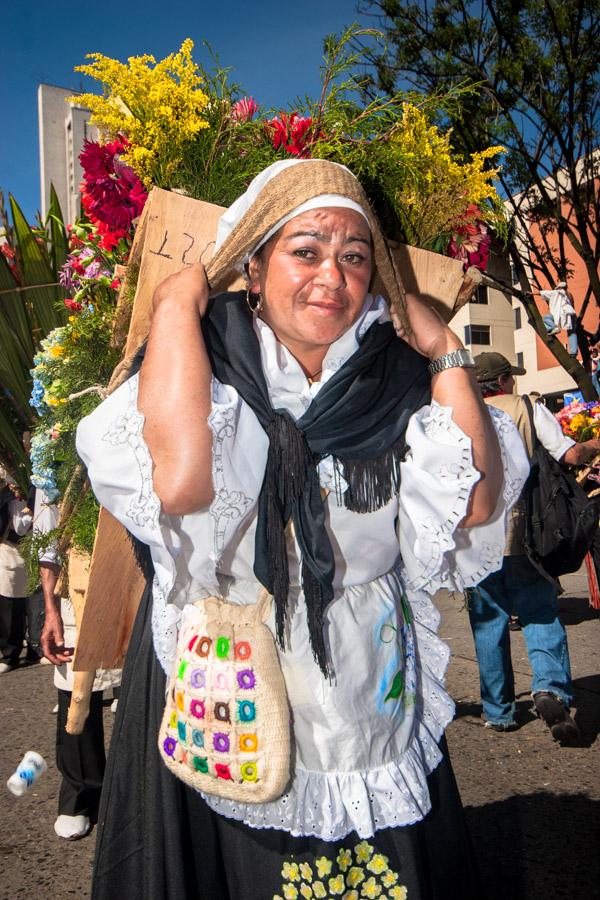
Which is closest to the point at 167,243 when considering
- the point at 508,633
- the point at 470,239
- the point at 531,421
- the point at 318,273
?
the point at 318,273

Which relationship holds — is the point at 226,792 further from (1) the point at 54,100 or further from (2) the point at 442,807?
(1) the point at 54,100

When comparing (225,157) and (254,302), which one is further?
(225,157)

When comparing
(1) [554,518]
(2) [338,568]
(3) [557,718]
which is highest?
(2) [338,568]

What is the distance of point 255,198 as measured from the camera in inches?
73.7

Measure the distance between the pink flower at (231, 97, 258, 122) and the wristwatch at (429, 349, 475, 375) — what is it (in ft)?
3.02

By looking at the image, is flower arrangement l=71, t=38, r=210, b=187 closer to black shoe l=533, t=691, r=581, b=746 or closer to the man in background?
the man in background

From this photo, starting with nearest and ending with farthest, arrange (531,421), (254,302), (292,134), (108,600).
→ (254,302)
(108,600)
(292,134)
(531,421)

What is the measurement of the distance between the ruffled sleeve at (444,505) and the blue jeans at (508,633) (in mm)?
2668

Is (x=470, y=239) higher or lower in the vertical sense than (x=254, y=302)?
higher

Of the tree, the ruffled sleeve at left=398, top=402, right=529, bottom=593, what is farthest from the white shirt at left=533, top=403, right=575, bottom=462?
the tree

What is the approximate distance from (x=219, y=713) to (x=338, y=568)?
0.41m

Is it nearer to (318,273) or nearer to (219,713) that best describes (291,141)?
(318,273)

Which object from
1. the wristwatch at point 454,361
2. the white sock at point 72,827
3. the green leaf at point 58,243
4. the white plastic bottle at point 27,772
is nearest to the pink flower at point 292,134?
the wristwatch at point 454,361

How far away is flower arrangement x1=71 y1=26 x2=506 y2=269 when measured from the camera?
2.07 metres
